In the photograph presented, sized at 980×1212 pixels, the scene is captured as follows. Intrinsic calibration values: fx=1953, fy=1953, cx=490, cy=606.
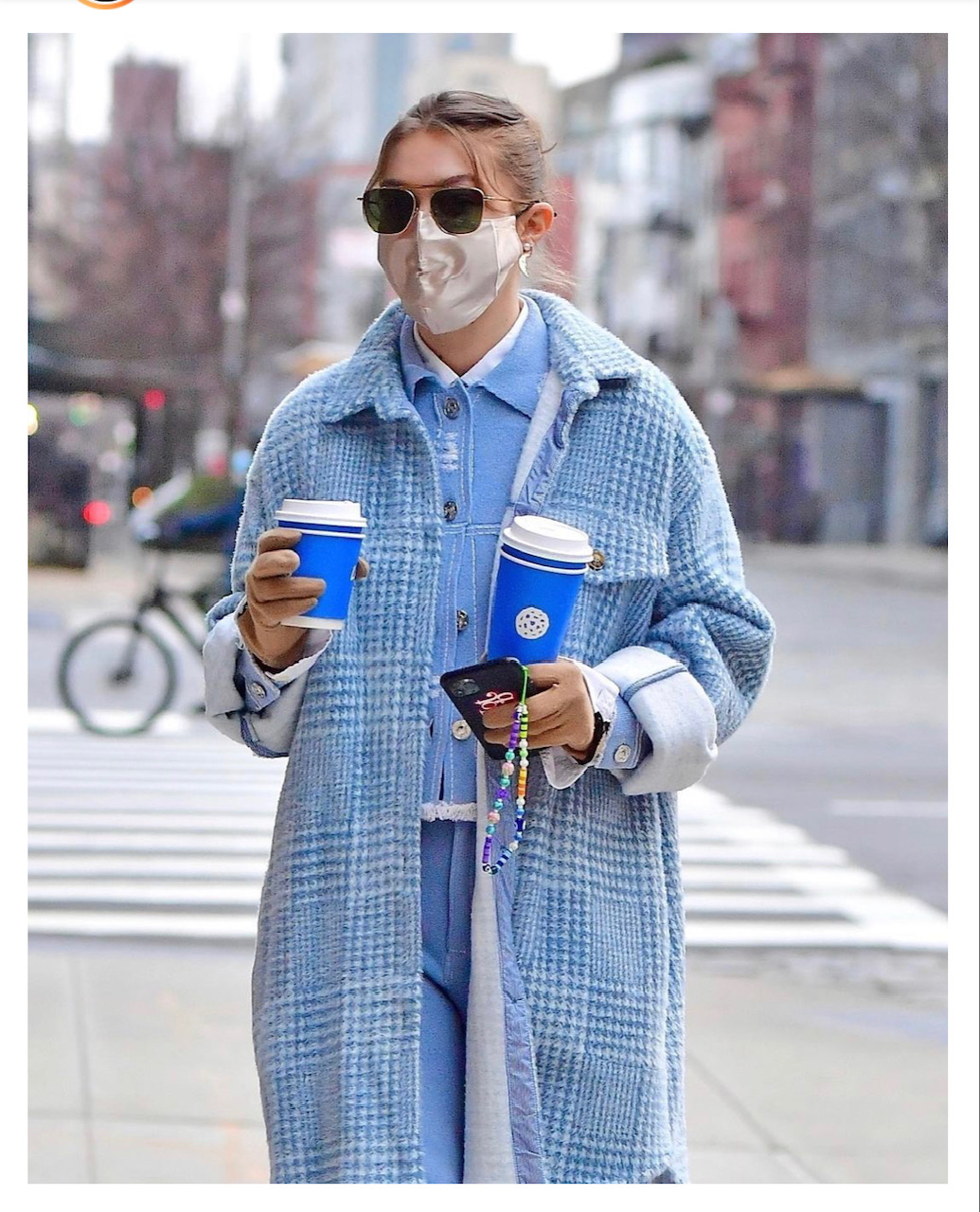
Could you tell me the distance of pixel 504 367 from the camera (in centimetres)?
247

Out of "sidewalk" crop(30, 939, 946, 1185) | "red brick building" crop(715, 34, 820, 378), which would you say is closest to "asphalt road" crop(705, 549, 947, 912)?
"sidewalk" crop(30, 939, 946, 1185)

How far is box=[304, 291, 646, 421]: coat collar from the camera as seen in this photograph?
2.41 meters

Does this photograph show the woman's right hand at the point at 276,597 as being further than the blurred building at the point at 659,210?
No

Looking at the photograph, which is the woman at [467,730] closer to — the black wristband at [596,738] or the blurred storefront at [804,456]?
the black wristband at [596,738]

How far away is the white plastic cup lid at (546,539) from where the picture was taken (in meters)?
2.13

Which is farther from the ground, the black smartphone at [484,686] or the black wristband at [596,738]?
the black smartphone at [484,686]

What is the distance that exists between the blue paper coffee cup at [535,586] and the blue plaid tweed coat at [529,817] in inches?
7.1

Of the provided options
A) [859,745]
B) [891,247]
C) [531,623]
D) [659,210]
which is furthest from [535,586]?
[659,210]

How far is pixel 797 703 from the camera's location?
15.2 metres

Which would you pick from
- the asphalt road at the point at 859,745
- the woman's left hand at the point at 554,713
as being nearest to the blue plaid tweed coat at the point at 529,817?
the woman's left hand at the point at 554,713

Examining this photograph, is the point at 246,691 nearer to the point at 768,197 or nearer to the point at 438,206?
the point at 438,206

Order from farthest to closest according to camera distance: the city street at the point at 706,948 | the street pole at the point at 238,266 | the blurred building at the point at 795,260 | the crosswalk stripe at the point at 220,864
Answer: the street pole at the point at 238,266 → the blurred building at the point at 795,260 → the crosswalk stripe at the point at 220,864 → the city street at the point at 706,948

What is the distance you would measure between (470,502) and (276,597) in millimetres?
329
